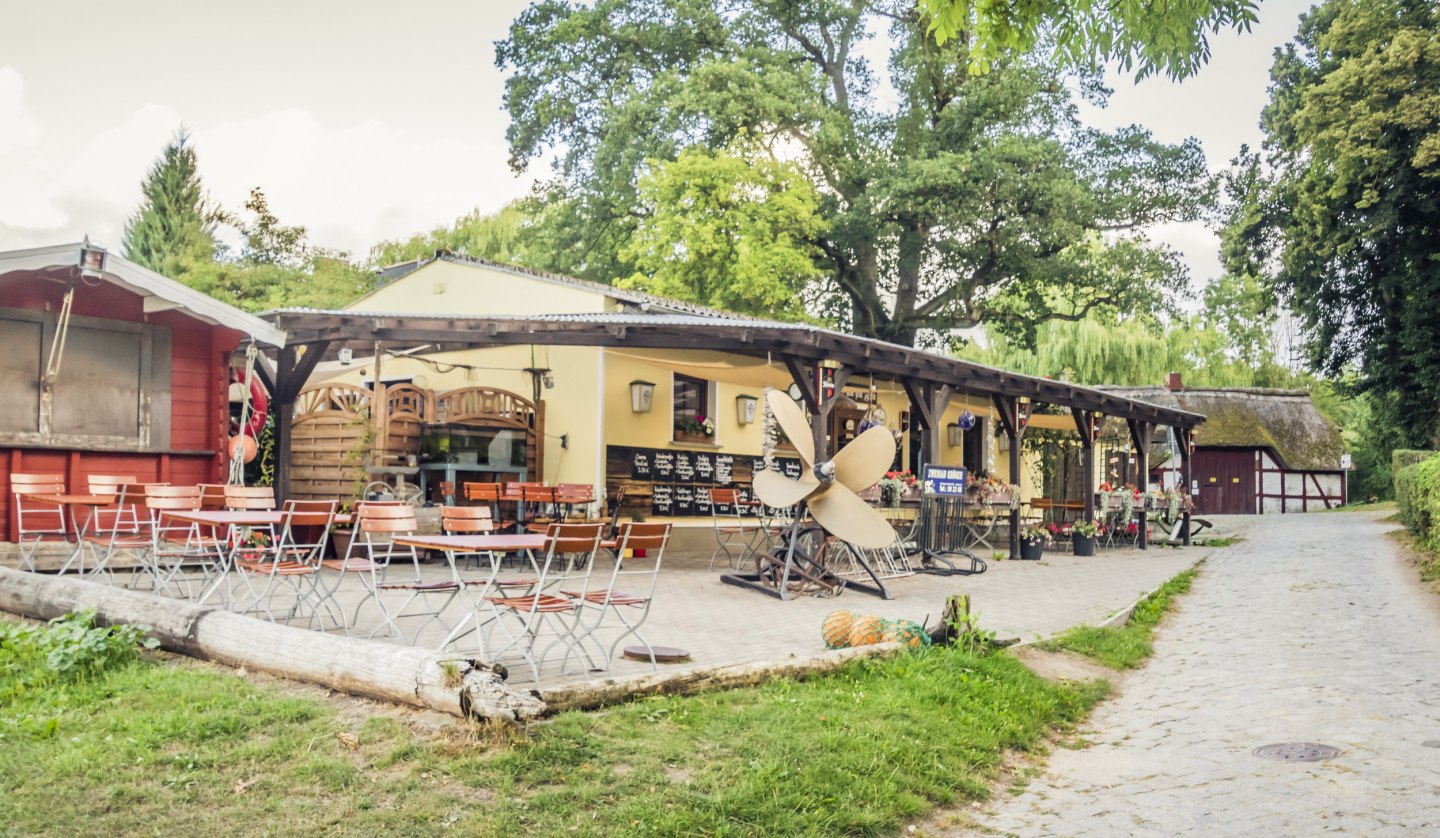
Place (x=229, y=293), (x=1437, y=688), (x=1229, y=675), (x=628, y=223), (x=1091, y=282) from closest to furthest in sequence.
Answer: (x=1437, y=688)
(x=1229, y=675)
(x=1091, y=282)
(x=628, y=223)
(x=229, y=293)

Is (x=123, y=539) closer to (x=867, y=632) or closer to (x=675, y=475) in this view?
(x=867, y=632)

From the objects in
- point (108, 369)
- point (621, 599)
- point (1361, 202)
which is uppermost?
point (1361, 202)

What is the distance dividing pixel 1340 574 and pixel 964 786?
10.2 m

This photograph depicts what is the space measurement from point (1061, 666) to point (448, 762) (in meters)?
4.78

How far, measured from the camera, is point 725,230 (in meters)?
24.0

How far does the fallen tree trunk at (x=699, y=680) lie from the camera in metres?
5.03

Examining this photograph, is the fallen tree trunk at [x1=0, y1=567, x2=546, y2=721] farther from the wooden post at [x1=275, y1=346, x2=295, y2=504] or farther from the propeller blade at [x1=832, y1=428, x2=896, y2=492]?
the propeller blade at [x1=832, y1=428, x2=896, y2=492]

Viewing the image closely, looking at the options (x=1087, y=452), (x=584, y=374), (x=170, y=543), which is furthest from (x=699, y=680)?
(x=1087, y=452)

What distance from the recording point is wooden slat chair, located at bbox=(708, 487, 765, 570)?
13.2m

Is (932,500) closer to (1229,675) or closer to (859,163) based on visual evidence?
(1229,675)

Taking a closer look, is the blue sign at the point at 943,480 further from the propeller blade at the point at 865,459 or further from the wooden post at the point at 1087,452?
the wooden post at the point at 1087,452

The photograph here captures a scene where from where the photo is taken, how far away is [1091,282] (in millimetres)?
25016

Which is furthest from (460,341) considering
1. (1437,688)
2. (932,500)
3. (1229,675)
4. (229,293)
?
(229,293)

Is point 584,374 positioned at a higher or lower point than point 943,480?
higher
